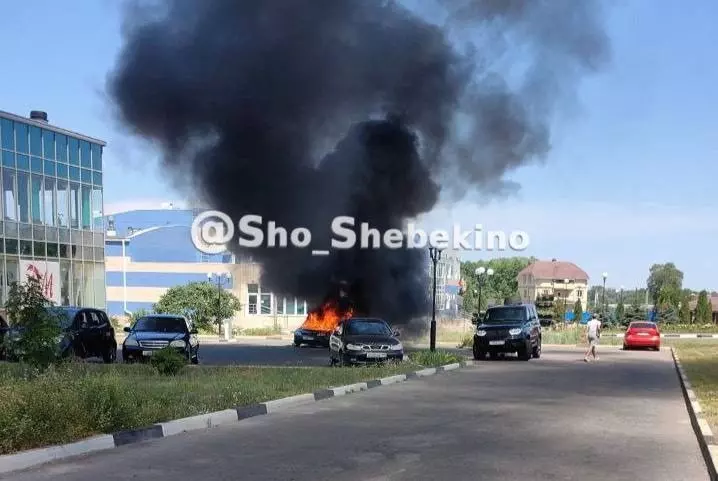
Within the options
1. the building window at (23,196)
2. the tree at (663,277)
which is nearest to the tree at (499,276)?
the tree at (663,277)

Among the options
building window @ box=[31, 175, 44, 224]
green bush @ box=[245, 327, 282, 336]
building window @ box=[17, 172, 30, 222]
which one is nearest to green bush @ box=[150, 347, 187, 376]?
building window @ box=[17, 172, 30, 222]

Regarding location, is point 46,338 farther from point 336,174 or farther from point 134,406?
point 336,174

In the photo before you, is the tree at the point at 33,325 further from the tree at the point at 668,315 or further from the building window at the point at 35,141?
the tree at the point at 668,315

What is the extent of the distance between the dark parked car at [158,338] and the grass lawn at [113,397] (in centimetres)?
378

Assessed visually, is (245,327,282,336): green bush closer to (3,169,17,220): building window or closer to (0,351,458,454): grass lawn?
(3,169,17,220): building window

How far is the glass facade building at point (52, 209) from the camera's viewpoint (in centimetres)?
3341

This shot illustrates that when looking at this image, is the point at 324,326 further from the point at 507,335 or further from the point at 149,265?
the point at 149,265

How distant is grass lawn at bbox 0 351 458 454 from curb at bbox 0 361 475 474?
180mm

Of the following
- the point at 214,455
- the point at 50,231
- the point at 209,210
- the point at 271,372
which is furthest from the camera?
the point at 50,231

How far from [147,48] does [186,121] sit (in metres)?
3.11

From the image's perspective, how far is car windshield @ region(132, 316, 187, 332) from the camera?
21.1 m

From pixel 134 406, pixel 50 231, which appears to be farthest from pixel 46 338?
pixel 50 231

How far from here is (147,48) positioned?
26734mm

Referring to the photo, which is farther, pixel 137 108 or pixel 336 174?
pixel 336 174
